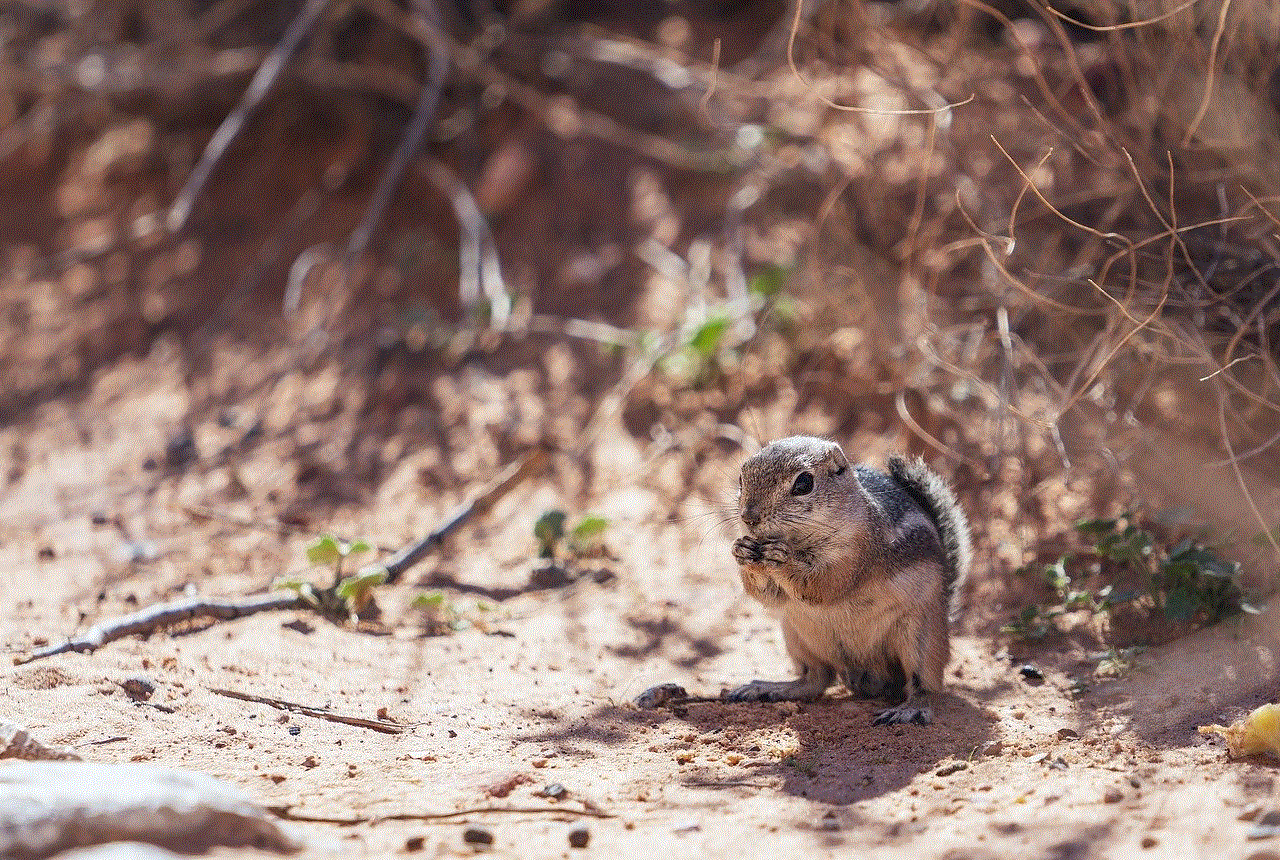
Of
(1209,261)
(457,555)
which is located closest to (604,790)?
(457,555)

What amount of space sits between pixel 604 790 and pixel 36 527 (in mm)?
3853

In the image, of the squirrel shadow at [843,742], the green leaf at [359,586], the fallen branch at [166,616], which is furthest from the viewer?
the green leaf at [359,586]

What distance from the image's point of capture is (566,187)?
812 cm

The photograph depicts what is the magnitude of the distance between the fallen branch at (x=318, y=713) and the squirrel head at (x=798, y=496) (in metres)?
1.27

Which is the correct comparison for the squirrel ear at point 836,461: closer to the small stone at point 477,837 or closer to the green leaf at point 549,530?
the green leaf at point 549,530

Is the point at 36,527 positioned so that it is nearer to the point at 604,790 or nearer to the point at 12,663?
the point at 12,663

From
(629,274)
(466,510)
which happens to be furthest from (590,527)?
(629,274)

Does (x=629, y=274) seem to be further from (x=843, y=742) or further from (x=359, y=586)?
(x=843, y=742)

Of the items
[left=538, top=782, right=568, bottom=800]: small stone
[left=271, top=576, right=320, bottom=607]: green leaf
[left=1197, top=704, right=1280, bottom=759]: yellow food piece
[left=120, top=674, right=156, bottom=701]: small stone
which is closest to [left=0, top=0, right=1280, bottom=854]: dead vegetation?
[left=271, top=576, right=320, bottom=607]: green leaf

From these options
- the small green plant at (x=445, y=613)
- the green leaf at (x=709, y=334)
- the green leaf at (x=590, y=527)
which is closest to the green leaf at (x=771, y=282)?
the green leaf at (x=709, y=334)

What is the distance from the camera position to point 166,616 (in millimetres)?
4332

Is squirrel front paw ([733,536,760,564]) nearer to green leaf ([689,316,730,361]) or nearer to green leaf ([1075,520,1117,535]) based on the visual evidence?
green leaf ([1075,520,1117,535])

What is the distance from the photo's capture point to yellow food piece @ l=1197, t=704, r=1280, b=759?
3156 millimetres

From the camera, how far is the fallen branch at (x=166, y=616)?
158 inches
